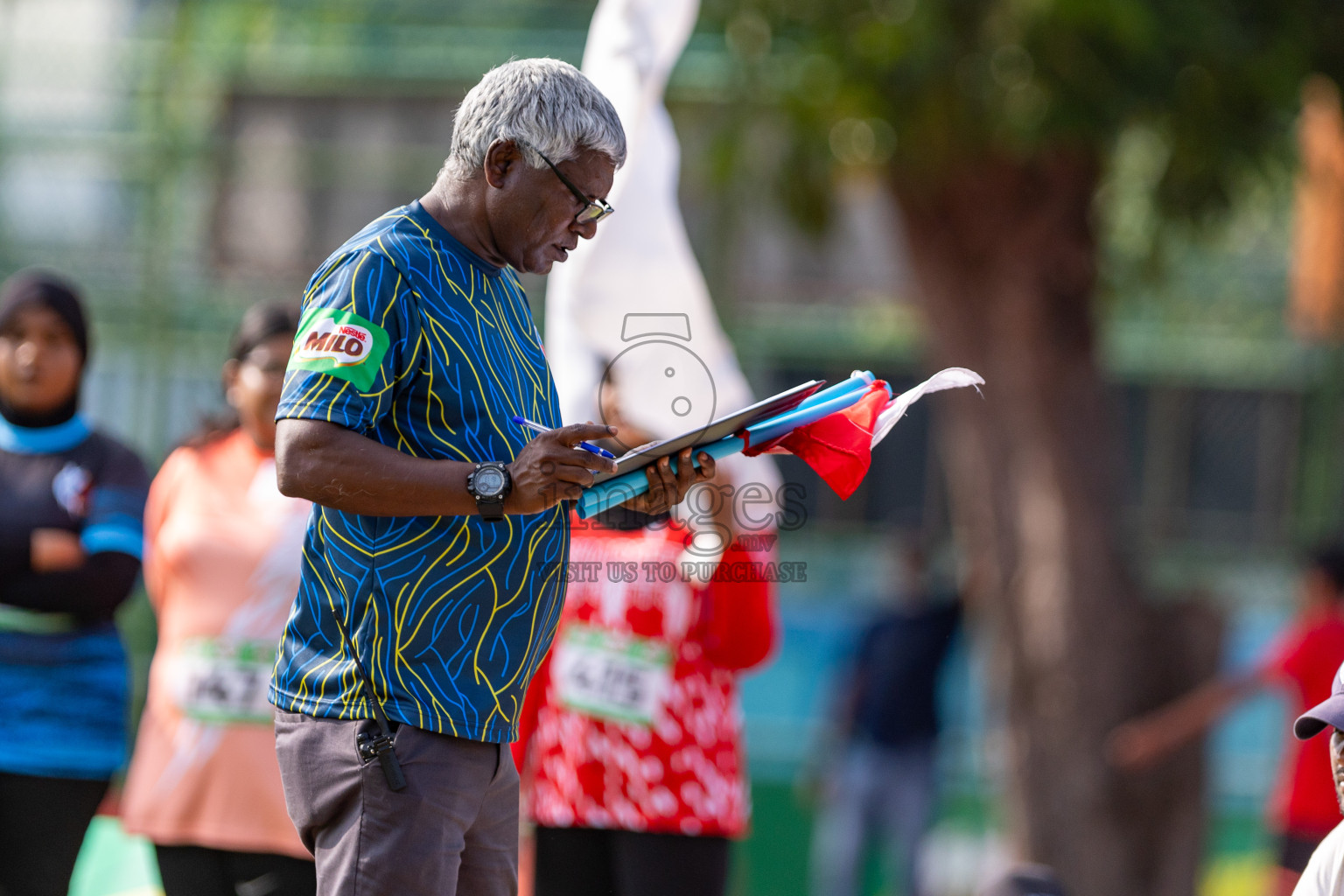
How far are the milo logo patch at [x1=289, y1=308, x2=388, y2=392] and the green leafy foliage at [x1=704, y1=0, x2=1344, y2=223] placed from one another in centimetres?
360

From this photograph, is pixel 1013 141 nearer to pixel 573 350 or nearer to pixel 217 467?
pixel 573 350

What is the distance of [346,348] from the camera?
82.4 inches

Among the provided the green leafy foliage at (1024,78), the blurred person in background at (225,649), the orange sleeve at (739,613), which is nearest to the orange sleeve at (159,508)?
the blurred person in background at (225,649)

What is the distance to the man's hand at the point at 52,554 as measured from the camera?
11.4 ft

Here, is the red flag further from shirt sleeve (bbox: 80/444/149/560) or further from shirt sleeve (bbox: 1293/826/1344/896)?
shirt sleeve (bbox: 80/444/149/560)

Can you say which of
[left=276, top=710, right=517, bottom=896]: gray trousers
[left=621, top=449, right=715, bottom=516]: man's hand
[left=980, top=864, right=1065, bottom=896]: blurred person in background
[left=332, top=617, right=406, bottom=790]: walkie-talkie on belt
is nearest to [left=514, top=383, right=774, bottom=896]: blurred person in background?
[left=980, top=864, right=1065, bottom=896]: blurred person in background

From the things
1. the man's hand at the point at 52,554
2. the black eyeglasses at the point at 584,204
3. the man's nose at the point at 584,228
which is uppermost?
the black eyeglasses at the point at 584,204

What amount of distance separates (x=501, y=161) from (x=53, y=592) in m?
1.86

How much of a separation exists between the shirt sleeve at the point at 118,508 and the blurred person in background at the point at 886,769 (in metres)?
4.56

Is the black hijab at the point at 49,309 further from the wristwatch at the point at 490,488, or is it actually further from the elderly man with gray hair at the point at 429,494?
the wristwatch at the point at 490,488

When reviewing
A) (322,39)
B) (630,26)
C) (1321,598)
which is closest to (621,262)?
(630,26)

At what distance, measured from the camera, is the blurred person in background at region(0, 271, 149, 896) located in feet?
11.4

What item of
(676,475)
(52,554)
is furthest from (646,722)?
(52,554)

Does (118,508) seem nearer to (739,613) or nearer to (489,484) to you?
(739,613)
